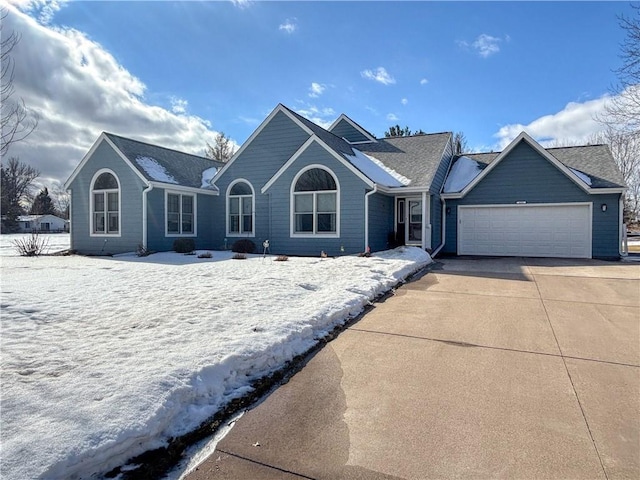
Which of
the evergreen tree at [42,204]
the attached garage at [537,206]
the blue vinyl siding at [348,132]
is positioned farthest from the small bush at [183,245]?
the evergreen tree at [42,204]

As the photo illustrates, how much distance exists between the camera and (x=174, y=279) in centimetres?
812

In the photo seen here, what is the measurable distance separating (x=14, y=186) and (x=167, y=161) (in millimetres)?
50342

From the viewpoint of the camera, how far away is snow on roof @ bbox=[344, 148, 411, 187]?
14551 millimetres

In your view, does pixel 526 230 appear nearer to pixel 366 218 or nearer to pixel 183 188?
pixel 366 218

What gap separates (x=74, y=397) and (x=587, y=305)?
7960mm

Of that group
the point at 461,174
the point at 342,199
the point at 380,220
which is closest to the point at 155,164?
the point at 342,199

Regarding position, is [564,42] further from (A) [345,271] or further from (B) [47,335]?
(B) [47,335]

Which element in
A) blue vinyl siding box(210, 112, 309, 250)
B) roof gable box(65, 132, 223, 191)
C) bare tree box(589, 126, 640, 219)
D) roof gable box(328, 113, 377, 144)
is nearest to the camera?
roof gable box(65, 132, 223, 191)

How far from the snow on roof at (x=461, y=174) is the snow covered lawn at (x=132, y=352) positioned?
1069 cm

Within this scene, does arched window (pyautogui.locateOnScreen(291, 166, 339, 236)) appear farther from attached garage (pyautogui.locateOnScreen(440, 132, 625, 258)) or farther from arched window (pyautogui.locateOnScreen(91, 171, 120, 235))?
arched window (pyautogui.locateOnScreen(91, 171, 120, 235))

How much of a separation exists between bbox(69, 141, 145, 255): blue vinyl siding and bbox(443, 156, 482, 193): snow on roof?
42.8ft

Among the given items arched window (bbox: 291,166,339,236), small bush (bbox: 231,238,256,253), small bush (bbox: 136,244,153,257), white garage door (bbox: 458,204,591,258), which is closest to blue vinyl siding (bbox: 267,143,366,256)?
arched window (bbox: 291,166,339,236)

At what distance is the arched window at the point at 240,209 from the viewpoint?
55.2ft

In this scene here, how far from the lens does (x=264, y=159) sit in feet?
54.3
